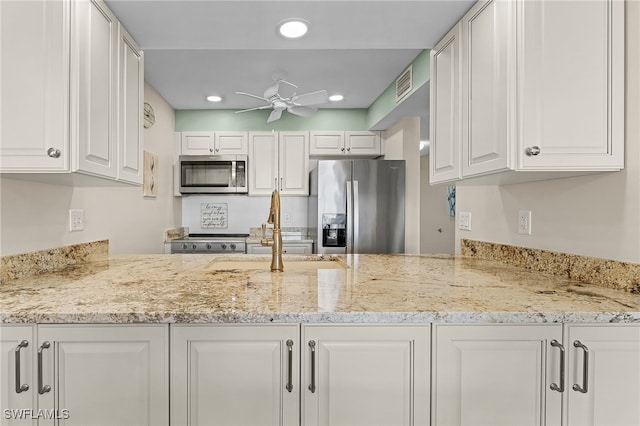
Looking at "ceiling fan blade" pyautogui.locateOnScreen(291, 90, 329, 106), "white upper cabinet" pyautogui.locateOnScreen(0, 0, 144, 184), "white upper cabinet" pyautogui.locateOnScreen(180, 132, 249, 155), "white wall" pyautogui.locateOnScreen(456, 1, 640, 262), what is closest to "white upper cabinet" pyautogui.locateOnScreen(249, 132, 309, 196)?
"white upper cabinet" pyautogui.locateOnScreen(180, 132, 249, 155)

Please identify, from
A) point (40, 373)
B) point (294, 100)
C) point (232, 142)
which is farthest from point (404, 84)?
point (40, 373)

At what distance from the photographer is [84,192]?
7.03 ft

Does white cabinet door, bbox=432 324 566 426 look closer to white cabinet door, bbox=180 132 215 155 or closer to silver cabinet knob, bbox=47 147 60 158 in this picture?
silver cabinet knob, bbox=47 147 60 158

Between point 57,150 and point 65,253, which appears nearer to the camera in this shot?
point 57,150

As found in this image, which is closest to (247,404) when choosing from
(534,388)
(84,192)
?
(534,388)

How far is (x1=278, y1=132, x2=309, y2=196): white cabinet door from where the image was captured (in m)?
4.26

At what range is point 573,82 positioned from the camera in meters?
1.32

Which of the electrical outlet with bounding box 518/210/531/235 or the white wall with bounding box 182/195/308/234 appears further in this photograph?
the white wall with bounding box 182/195/308/234

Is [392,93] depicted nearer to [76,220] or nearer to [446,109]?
[446,109]

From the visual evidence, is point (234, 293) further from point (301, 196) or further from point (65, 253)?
point (301, 196)

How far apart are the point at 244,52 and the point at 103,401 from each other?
8.44ft

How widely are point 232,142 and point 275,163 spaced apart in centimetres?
59

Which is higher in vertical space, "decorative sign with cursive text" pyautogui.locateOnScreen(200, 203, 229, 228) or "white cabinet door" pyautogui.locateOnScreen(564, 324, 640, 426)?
"decorative sign with cursive text" pyautogui.locateOnScreen(200, 203, 229, 228)

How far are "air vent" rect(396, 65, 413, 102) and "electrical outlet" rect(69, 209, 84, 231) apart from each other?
2.59 m
